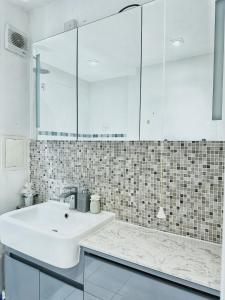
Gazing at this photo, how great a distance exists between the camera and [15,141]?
1.90 meters

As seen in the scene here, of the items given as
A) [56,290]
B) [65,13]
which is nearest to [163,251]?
[56,290]

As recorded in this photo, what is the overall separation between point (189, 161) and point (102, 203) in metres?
0.72

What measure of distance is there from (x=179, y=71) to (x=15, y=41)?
143 cm

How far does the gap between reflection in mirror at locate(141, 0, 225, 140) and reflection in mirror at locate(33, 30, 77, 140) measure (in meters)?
0.61

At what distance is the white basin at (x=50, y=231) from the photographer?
1165mm

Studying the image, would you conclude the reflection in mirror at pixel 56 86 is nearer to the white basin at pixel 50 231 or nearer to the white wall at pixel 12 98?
the white wall at pixel 12 98

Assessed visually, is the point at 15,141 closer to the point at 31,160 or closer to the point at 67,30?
the point at 31,160

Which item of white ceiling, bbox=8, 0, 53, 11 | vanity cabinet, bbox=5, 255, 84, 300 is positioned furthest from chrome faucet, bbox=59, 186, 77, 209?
white ceiling, bbox=8, 0, 53, 11

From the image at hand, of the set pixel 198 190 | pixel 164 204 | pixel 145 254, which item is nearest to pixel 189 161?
pixel 198 190

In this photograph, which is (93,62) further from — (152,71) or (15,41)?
(15,41)

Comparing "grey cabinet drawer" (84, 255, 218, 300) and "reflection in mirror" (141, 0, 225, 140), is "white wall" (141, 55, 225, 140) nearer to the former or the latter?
"reflection in mirror" (141, 0, 225, 140)

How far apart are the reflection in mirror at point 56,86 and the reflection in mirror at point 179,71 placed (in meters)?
0.61

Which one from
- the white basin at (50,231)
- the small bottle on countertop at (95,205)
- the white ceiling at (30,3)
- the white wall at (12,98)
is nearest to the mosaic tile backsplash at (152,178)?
the small bottle on countertop at (95,205)

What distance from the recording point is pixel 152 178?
1423 mm
